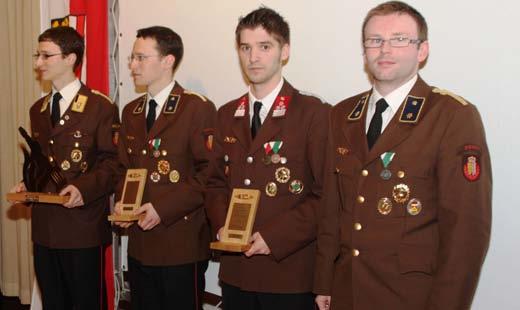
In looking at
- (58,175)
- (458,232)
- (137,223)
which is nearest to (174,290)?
(137,223)

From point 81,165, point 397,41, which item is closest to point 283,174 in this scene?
point 397,41

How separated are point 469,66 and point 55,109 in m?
2.29

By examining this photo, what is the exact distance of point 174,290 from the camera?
124 inches

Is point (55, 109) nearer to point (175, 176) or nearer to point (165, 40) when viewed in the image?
point (165, 40)

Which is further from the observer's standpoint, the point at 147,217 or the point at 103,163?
the point at 103,163

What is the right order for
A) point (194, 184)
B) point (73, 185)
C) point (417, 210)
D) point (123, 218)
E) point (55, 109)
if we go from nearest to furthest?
point (417, 210) < point (123, 218) < point (194, 184) < point (73, 185) < point (55, 109)

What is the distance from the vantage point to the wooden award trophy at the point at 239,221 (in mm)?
2465

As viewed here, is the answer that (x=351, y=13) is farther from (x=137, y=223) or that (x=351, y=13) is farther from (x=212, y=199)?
(x=137, y=223)

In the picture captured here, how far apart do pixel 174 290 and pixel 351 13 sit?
162 centimetres

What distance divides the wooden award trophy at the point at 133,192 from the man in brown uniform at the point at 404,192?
3.50 ft

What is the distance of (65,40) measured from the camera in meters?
3.72

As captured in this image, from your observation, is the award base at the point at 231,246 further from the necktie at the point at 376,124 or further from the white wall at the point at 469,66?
the white wall at the point at 469,66

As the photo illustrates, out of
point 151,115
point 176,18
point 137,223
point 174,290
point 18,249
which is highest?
point 176,18

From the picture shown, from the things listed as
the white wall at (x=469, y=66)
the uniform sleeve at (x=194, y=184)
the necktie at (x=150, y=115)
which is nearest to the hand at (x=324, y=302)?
the white wall at (x=469, y=66)
